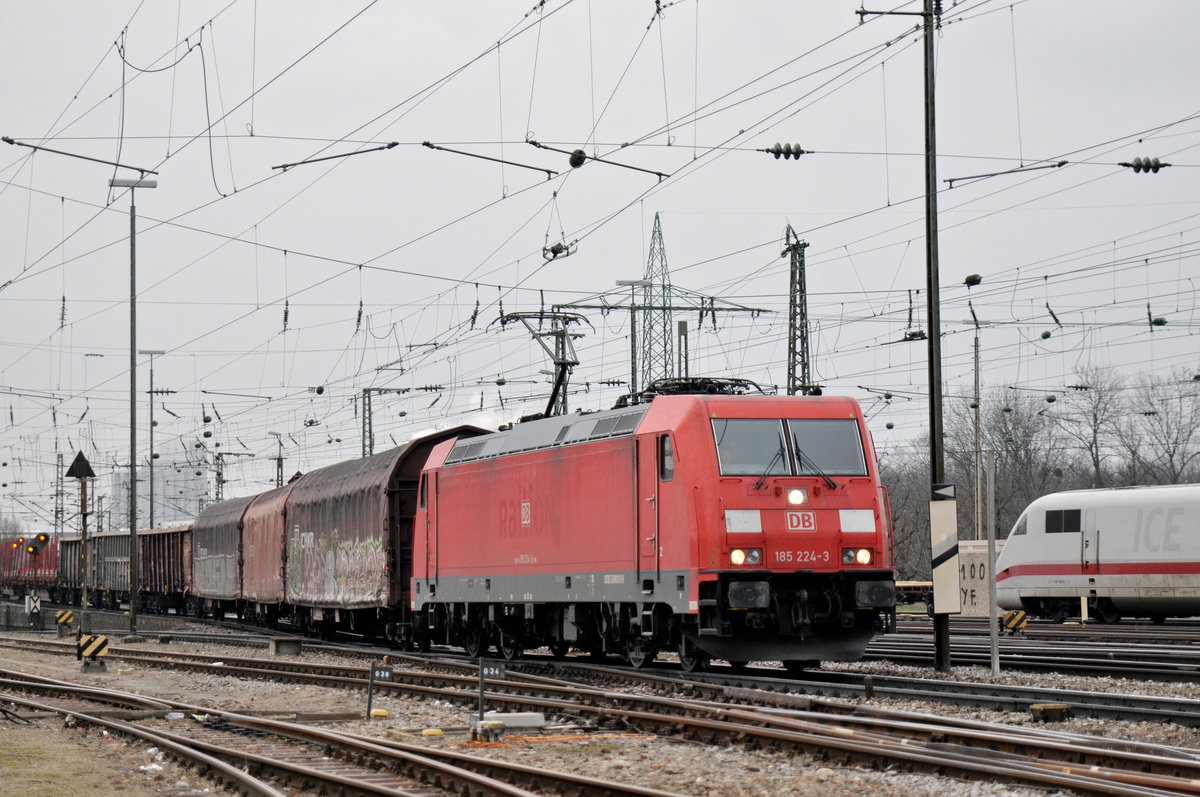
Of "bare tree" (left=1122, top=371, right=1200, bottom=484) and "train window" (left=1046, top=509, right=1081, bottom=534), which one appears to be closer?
"train window" (left=1046, top=509, right=1081, bottom=534)

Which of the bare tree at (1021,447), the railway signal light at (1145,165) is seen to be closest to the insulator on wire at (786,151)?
the railway signal light at (1145,165)

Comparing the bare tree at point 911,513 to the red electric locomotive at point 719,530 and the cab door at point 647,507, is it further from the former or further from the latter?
the cab door at point 647,507

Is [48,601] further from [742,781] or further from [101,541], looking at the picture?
[742,781]

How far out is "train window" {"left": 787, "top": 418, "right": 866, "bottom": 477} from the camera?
18.4 metres

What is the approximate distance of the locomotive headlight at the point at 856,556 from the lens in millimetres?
Answer: 18000

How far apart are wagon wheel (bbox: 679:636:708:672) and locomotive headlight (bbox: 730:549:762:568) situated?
66.4 inches

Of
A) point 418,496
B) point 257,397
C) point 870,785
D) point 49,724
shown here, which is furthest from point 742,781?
point 257,397

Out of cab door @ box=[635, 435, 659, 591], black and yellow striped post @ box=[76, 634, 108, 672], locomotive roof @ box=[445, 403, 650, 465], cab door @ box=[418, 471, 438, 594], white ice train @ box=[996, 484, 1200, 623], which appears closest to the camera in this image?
cab door @ box=[635, 435, 659, 591]

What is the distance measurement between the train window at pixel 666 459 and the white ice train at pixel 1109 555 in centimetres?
2042

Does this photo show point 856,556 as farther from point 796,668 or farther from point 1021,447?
point 1021,447

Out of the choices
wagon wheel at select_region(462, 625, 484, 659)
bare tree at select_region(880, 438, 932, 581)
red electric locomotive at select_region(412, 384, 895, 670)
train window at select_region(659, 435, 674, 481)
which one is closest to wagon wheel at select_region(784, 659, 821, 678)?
red electric locomotive at select_region(412, 384, 895, 670)

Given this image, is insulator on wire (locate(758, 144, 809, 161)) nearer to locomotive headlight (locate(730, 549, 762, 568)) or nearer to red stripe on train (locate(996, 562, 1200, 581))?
locomotive headlight (locate(730, 549, 762, 568))

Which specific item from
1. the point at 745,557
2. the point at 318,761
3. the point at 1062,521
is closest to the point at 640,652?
the point at 745,557

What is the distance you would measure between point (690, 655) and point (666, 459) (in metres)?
2.69
